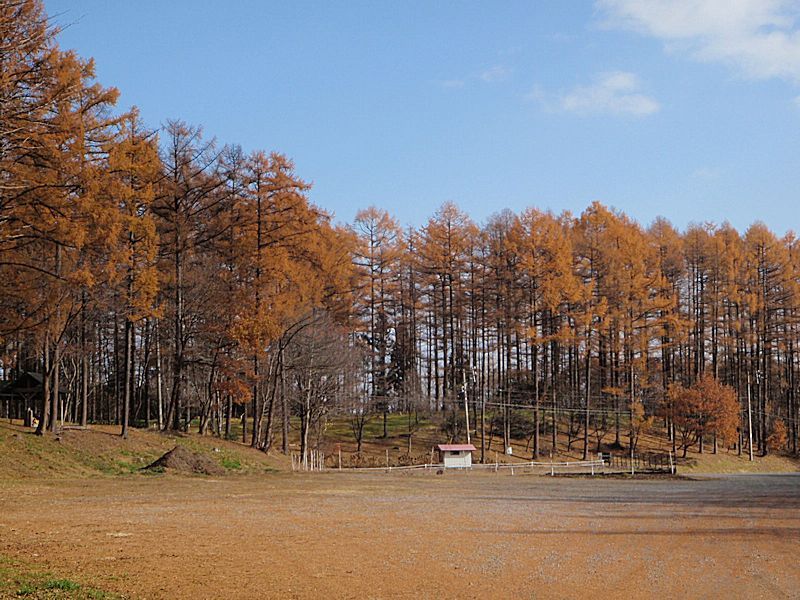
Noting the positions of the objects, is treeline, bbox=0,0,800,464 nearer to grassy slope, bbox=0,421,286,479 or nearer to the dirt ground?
grassy slope, bbox=0,421,286,479

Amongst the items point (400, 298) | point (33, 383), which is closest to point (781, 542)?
point (33, 383)

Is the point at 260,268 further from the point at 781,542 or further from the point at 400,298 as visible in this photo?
the point at 781,542

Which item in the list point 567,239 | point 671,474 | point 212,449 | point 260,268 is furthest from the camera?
point 567,239

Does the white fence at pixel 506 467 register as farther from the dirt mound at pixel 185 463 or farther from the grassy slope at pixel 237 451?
the dirt mound at pixel 185 463

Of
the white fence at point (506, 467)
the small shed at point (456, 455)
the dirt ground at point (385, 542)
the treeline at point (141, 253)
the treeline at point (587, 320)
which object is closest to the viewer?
the dirt ground at point (385, 542)

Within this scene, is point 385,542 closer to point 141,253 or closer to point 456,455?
point 141,253

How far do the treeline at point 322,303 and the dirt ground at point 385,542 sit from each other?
7.55 m

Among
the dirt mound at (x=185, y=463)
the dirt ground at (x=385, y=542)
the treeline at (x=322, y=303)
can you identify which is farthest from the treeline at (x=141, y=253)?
the dirt ground at (x=385, y=542)

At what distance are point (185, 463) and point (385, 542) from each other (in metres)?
16.4

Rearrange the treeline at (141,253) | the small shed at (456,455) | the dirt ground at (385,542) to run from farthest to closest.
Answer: the small shed at (456,455) → the treeline at (141,253) → the dirt ground at (385,542)

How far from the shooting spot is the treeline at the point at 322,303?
25.9 meters

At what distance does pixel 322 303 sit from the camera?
4438cm

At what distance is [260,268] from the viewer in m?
37.7

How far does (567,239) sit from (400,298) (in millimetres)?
13232
